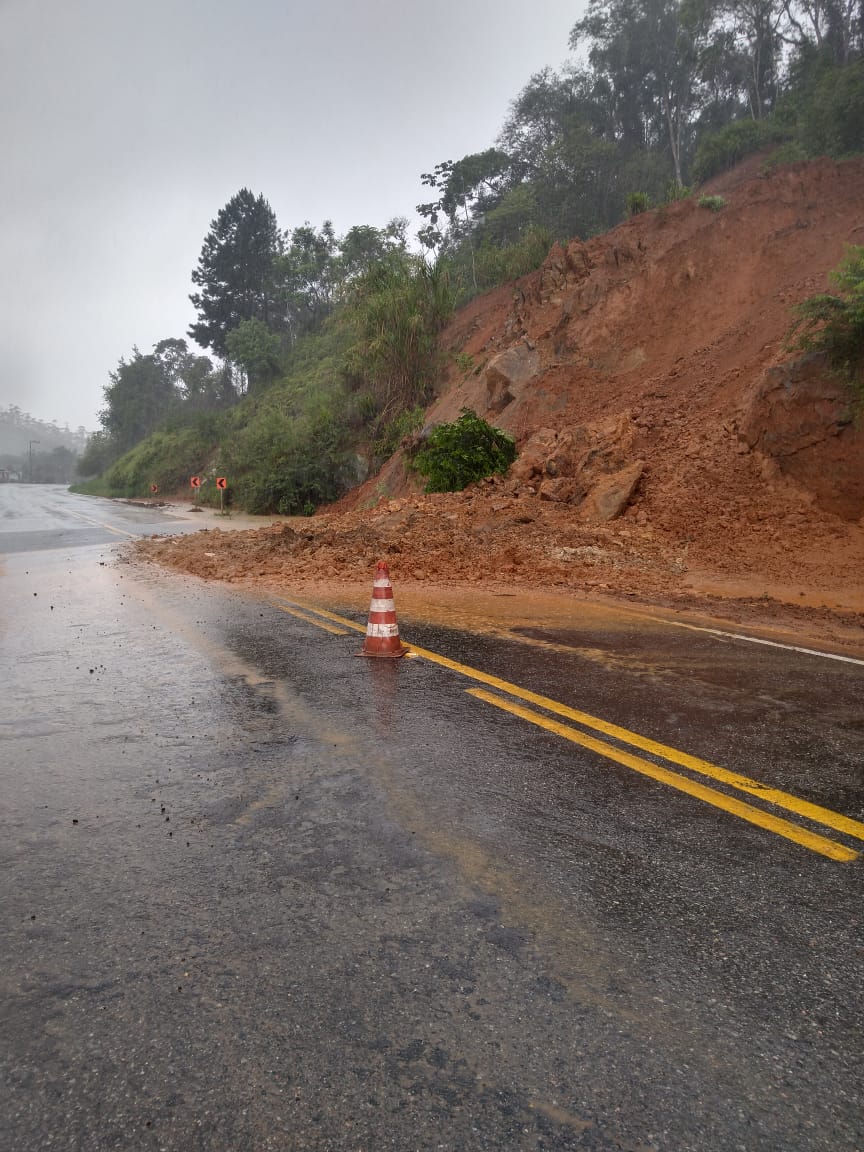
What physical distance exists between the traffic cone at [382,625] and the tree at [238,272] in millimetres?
57117

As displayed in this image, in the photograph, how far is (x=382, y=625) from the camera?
21.8ft

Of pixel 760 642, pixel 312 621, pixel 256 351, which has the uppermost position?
pixel 256 351

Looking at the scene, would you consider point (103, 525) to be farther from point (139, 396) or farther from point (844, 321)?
point (139, 396)

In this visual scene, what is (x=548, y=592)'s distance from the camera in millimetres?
10383

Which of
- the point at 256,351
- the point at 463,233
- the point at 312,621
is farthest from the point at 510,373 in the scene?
the point at 256,351

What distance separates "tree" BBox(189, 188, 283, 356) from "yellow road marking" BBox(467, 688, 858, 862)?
59.6m

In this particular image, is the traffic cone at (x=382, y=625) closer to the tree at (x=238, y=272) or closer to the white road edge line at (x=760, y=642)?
the white road edge line at (x=760, y=642)

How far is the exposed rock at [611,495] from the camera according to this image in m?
14.5

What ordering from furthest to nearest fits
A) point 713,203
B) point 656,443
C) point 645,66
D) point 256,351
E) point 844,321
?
point 256,351 → point 645,66 → point 713,203 → point 656,443 → point 844,321

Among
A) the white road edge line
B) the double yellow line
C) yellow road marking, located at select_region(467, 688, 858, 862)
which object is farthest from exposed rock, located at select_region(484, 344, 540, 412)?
yellow road marking, located at select_region(467, 688, 858, 862)

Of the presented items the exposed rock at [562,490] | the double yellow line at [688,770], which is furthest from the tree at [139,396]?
the double yellow line at [688,770]

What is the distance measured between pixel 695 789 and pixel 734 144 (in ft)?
122

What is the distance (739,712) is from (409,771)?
91.7 inches

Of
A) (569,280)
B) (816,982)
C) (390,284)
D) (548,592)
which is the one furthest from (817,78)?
(816,982)
